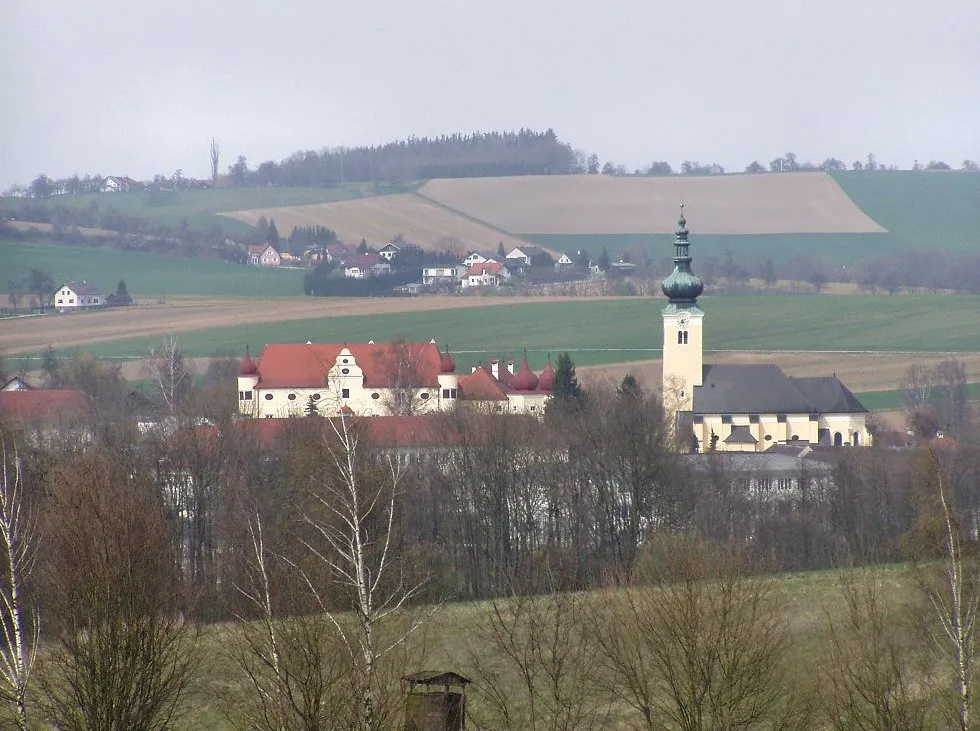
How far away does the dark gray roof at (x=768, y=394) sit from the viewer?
312 feet

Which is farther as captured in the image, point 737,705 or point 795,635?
point 795,635

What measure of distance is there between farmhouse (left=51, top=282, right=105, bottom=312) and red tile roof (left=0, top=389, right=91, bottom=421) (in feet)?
119

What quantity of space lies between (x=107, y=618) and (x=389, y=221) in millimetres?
139165

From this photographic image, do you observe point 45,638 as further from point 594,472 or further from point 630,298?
point 630,298

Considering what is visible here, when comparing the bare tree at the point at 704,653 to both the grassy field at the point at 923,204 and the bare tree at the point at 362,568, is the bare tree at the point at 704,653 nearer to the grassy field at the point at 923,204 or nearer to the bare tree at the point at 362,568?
the bare tree at the point at 362,568

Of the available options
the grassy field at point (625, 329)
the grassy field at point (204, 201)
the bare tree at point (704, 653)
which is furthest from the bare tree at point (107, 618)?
the grassy field at point (204, 201)

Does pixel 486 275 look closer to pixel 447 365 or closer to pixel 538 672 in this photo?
pixel 447 365

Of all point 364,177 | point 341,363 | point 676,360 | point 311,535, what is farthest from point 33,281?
point 311,535

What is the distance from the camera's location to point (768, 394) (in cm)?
9594

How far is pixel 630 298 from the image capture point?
134875 mm

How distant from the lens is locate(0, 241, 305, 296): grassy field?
5458 inches

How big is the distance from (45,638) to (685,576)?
1073cm

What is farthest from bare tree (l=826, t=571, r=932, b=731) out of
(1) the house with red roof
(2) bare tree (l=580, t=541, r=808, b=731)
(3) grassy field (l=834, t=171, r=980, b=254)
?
(3) grassy field (l=834, t=171, r=980, b=254)

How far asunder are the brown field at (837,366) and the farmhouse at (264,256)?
164ft
